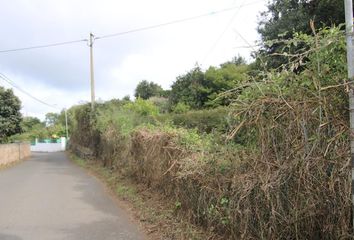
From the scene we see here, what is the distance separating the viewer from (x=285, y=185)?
4734 mm

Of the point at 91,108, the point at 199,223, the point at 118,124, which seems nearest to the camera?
the point at 199,223

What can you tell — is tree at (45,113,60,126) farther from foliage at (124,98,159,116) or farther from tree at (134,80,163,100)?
foliage at (124,98,159,116)

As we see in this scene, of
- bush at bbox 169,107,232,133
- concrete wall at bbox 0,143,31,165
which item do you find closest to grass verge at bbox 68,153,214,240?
bush at bbox 169,107,232,133

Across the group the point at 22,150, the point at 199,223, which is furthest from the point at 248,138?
the point at 22,150

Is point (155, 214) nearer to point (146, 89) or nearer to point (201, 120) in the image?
point (201, 120)

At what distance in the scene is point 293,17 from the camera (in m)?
17.2

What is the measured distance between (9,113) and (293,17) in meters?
23.5

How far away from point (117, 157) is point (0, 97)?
17.9 m

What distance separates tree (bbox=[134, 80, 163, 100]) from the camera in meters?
66.8

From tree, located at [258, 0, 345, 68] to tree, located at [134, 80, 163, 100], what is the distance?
4700 centimetres

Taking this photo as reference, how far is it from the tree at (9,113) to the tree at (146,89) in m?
35.1

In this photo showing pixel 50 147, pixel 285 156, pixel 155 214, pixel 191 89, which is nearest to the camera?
pixel 285 156

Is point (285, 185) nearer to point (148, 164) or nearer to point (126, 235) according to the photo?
point (126, 235)

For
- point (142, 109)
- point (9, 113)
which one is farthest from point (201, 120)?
point (9, 113)
